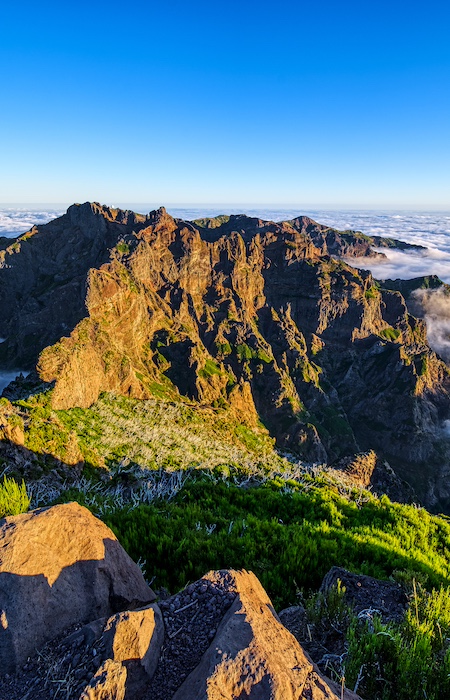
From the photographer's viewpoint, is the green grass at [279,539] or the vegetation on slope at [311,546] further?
the green grass at [279,539]

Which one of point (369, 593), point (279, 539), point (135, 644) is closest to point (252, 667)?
point (135, 644)

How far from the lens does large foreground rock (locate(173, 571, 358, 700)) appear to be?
354 centimetres

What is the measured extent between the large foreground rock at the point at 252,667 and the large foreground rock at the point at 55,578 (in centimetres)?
186

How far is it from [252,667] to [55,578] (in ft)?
9.51

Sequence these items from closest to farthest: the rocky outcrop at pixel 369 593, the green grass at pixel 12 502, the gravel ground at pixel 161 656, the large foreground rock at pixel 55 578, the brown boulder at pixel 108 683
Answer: the brown boulder at pixel 108 683 → the gravel ground at pixel 161 656 → the large foreground rock at pixel 55 578 → the rocky outcrop at pixel 369 593 → the green grass at pixel 12 502

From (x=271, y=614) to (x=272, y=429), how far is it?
526ft

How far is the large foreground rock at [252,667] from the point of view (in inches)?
139

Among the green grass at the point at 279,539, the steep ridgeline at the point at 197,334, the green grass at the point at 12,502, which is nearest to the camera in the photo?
the green grass at the point at 12,502

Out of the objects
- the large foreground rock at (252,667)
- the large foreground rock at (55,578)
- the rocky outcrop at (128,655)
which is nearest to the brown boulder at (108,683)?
the rocky outcrop at (128,655)

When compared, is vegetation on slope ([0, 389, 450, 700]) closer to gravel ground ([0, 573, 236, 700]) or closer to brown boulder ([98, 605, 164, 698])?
gravel ground ([0, 573, 236, 700])

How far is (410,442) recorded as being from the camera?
174 m

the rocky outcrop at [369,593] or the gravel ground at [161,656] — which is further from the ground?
the gravel ground at [161,656]

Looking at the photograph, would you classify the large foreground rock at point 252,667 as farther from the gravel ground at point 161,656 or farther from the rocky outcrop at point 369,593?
the rocky outcrop at point 369,593

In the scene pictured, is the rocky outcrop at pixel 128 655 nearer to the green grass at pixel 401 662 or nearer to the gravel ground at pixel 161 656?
the gravel ground at pixel 161 656
